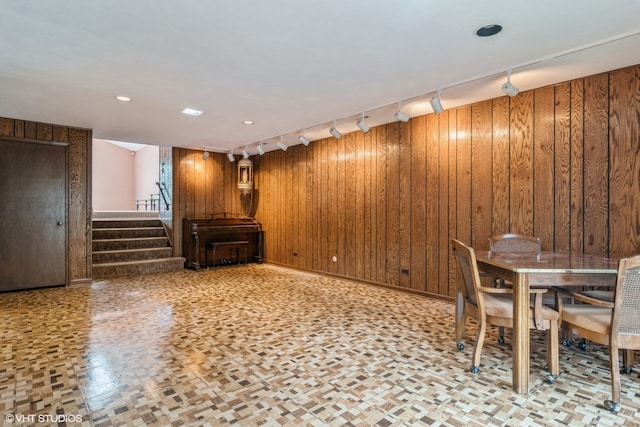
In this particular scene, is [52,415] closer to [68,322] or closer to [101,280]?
[68,322]

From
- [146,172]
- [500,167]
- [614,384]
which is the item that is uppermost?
[146,172]

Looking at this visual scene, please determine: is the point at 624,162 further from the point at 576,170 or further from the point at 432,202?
the point at 432,202

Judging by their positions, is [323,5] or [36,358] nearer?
[323,5]

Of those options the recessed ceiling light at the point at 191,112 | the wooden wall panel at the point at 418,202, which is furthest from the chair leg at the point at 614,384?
the recessed ceiling light at the point at 191,112

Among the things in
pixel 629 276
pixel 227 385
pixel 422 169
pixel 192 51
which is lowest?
pixel 227 385

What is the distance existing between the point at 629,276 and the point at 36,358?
4013mm

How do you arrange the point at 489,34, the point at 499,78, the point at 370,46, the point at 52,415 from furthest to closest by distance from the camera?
1. the point at 499,78
2. the point at 370,46
3. the point at 489,34
4. the point at 52,415

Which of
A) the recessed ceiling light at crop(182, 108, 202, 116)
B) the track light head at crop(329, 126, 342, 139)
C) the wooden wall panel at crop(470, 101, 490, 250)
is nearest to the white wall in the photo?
the recessed ceiling light at crop(182, 108, 202, 116)

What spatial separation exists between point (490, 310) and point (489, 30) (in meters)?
1.98

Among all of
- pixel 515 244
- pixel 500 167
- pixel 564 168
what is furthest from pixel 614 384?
pixel 500 167

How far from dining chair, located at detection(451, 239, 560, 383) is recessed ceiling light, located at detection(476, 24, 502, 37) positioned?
153cm

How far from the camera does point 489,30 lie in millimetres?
2465

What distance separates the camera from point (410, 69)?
315 centimetres

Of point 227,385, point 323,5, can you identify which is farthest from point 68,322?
point 323,5
